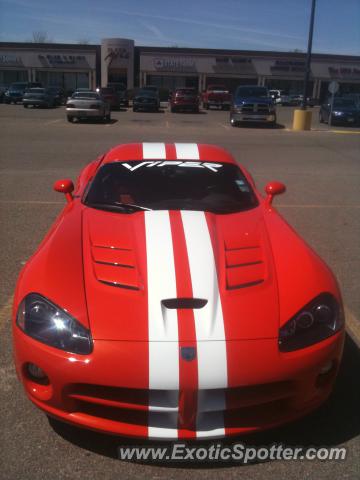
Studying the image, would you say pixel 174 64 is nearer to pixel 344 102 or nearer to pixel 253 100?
pixel 344 102

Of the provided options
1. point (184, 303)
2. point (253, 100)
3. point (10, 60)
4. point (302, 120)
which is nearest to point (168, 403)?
point (184, 303)

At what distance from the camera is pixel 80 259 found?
2.92 meters

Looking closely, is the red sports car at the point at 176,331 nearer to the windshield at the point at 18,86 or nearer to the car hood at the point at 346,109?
the car hood at the point at 346,109

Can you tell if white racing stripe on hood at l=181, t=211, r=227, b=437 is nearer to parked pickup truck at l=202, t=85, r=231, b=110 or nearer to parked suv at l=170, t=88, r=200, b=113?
parked suv at l=170, t=88, r=200, b=113

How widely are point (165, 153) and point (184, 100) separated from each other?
3145 cm

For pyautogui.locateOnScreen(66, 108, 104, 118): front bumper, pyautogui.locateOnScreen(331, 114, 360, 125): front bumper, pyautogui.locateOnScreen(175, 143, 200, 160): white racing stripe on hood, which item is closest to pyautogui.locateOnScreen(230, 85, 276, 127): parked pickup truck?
pyautogui.locateOnScreen(331, 114, 360, 125): front bumper

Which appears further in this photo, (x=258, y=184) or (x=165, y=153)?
(x=258, y=184)

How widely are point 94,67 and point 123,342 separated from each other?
205ft

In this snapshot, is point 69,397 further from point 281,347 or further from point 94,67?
point 94,67

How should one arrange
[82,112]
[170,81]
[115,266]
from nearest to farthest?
[115,266] < [82,112] < [170,81]

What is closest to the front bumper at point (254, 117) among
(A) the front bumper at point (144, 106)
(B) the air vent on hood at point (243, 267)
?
(A) the front bumper at point (144, 106)

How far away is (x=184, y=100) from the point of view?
34.5 meters

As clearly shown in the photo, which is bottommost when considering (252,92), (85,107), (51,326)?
(85,107)

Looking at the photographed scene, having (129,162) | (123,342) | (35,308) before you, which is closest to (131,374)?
(123,342)
